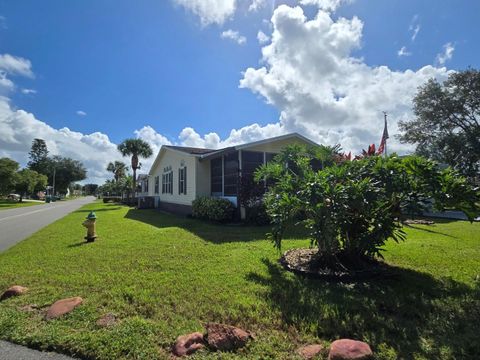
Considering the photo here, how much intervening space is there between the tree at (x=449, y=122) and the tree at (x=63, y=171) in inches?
2932

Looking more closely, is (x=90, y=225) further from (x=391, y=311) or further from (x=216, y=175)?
(x=391, y=311)

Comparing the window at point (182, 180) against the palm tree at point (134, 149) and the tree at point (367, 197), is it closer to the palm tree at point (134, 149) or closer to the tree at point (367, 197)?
the tree at point (367, 197)

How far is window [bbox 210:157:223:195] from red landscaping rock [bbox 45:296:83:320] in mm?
10896

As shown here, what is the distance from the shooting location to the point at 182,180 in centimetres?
1762

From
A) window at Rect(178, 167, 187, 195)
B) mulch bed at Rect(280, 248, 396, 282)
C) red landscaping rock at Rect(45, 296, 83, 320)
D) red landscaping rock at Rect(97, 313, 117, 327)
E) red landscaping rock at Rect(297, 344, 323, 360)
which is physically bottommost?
red landscaping rock at Rect(297, 344, 323, 360)

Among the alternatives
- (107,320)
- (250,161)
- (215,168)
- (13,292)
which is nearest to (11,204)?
Result: (215,168)

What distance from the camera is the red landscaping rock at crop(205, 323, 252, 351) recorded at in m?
2.88

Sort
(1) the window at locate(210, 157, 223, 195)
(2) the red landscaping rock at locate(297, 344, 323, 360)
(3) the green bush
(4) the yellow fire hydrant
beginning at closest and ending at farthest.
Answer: (2) the red landscaping rock at locate(297, 344, 323, 360)
(4) the yellow fire hydrant
(3) the green bush
(1) the window at locate(210, 157, 223, 195)

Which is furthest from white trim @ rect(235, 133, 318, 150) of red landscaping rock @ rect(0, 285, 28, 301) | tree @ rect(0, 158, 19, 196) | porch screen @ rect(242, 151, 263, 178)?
tree @ rect(0, 158, 19, 196)

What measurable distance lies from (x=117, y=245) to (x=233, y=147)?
678cm

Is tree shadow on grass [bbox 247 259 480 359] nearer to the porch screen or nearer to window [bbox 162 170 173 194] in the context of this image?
the porch screen

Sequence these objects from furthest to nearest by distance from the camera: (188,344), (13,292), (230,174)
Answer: (230,174)
(13,292)
(188,344)

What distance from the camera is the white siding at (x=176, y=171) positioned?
A: 15.9m

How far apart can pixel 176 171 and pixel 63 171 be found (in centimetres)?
6674
